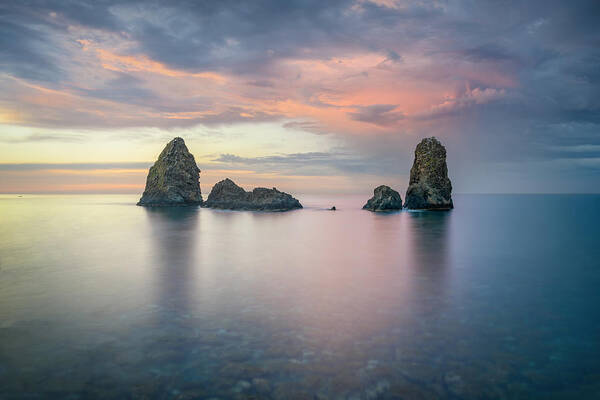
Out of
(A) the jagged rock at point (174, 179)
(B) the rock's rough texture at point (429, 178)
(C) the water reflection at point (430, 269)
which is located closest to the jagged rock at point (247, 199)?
(A) the jagged rock at point (174, 179)

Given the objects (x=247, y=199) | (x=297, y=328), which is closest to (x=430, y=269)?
(x=297, y=328)

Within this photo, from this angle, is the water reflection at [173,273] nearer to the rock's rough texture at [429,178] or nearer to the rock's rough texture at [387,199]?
the rock's rough texture at [387,199]

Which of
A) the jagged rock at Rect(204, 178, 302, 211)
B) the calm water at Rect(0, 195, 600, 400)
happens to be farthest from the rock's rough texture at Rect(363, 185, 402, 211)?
the calm water at Rect(0, 195, 600, 400)

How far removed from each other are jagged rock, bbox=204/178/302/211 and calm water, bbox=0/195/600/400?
202ft

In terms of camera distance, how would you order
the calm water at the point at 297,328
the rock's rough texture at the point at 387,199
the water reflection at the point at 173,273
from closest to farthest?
1. the calm water at the point at 297,328
2. the water reflection at the point at 173,273
3. the rock's rough texture at the point at 387,199

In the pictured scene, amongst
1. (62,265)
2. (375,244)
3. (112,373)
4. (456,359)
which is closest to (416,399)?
(456,359)

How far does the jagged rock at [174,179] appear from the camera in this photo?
339 feet

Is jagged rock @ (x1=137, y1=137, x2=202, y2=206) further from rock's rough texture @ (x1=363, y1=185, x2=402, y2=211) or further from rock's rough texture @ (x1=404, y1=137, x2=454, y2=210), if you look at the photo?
rock's rough texture @ (x1=404, y1=137, x2=454, y2=210)

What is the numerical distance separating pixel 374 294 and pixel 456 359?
7197mm

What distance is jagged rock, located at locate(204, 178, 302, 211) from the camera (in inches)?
3447

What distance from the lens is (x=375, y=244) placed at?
34406mm

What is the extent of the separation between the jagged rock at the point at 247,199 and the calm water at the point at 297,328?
202 ft

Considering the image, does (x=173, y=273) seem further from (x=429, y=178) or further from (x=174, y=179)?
(x=174, y=179)

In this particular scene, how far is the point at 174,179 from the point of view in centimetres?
10431
